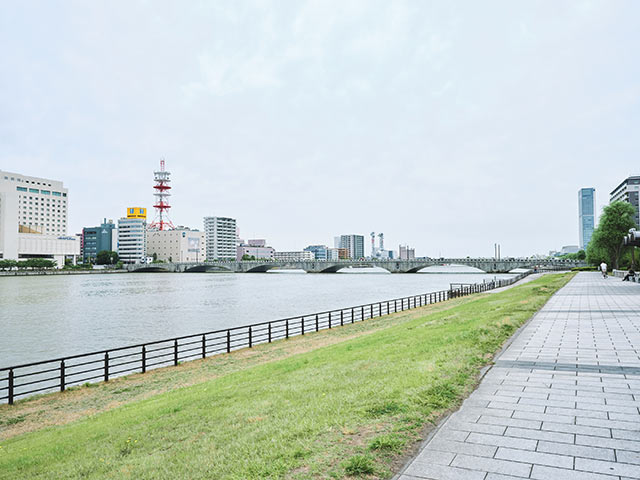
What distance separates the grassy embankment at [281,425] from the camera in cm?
551

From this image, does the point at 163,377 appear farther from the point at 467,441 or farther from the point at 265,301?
the point at 265,301

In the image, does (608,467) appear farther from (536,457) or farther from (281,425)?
(281,425)

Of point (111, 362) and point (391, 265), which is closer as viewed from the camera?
point (111, 362)

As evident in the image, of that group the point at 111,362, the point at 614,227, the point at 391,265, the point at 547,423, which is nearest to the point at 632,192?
the point at 391,265

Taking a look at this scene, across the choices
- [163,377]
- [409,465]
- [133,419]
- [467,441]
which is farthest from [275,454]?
[163,377]

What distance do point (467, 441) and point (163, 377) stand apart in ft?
48.3

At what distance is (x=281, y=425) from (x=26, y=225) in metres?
228

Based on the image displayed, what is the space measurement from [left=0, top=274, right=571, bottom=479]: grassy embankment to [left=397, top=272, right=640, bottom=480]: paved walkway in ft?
1.65

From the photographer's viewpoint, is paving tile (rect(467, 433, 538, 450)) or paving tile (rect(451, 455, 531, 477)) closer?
paving tile (rect(451, 455, 531, 477))

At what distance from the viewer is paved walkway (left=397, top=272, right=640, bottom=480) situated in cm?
493

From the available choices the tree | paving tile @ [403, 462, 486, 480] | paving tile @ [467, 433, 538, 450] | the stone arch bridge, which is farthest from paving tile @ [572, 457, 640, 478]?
the stone arch bridge

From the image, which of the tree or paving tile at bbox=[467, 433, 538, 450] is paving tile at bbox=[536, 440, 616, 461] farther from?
the tree

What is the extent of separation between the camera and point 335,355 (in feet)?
49.4

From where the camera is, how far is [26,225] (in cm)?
19250
